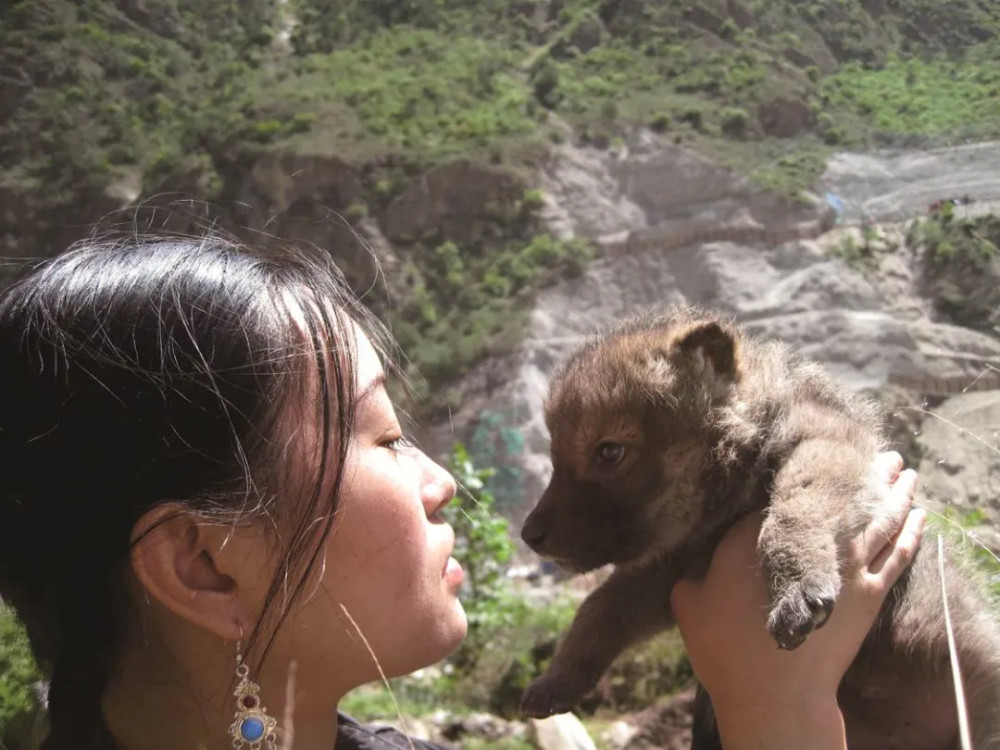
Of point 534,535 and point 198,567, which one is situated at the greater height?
point 198,567

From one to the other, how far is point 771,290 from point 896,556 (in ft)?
7.91

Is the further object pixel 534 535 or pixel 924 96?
pixel 924 96

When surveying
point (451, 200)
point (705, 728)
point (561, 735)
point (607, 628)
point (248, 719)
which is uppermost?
point (248, 719)

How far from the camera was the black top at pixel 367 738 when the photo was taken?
1993 millimetres

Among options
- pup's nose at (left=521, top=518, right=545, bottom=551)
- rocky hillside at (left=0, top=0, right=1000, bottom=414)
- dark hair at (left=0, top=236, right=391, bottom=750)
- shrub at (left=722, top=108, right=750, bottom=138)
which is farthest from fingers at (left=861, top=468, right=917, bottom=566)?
shrub at (left=722, top=108, right=750, bottom=138)

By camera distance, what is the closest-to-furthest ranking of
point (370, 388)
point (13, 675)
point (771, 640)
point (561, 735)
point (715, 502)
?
point (370, 388)
point (771, 640)
point (13, 675)
point (715, 502)
point (561, 735)

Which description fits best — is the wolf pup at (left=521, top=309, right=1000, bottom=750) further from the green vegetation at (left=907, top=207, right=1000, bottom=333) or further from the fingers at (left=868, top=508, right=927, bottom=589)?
the green vegetation at (left=907, top=207, right=1000, bottom=333)

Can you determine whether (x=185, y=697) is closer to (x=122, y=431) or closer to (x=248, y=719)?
(x=248, y=719)

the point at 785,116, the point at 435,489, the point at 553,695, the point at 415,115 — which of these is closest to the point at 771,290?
the point at 785,116

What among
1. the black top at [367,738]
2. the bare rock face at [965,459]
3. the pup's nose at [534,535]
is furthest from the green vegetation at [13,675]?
the bare rock face at [965,459]

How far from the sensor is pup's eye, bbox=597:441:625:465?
2291 mm

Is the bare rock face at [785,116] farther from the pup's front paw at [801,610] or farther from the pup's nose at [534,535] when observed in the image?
the pup's front paw at [801,610]

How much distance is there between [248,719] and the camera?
1.51 metres

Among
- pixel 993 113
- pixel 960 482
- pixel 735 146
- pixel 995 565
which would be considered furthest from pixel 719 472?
pixel 735 146
